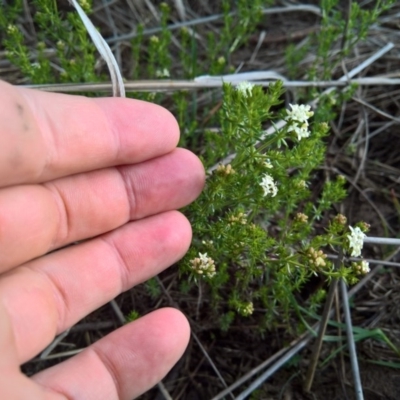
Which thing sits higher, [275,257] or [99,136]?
[99,136]

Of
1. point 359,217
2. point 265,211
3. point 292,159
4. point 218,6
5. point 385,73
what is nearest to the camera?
point 292,159

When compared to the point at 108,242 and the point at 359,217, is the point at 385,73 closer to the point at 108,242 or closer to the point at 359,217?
the point at 359,217

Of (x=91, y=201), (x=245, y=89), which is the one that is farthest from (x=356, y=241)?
(x=91, y=201)

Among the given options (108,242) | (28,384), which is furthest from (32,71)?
(28,384)

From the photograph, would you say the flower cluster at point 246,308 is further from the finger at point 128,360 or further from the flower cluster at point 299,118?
the flower cluster at point 299,118

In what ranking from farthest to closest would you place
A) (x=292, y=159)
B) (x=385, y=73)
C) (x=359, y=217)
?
1. (x=385, y=73)
2. (x=359, y=217)
3. (x=292, y=159)

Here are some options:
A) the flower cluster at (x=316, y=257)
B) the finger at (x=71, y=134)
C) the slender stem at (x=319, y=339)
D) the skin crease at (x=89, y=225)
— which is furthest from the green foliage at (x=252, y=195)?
the finger at (x=71, y=134)

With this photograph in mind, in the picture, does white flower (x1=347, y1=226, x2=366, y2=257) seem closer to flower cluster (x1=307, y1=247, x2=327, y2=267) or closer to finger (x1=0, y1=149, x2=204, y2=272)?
flower cluster (x1=307, y1=247, x2=327, y2=267)
